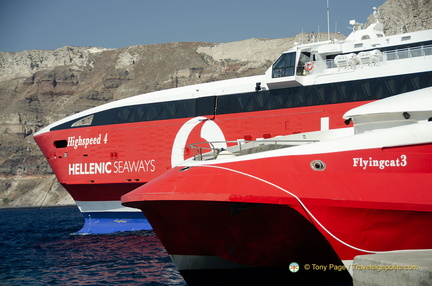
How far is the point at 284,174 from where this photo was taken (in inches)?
498

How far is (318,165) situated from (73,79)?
474 feet

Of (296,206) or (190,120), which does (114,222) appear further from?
(296,206)

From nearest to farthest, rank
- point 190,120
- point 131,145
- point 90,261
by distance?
point 90,261
point 190,120
point 131,145

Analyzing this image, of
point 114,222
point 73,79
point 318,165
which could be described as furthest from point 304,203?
point 73,79

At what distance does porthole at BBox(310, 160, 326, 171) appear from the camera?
41.4 feet

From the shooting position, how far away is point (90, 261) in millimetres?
19859

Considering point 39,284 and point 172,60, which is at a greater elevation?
point 172,60

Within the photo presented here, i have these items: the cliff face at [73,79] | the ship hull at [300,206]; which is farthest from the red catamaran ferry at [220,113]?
the cliff face at [73,79]

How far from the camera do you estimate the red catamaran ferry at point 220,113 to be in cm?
2286

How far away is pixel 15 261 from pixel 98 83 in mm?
125600

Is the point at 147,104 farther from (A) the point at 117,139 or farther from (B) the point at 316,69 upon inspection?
(B) the point at 316,69

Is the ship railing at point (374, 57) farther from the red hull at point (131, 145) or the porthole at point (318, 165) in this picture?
the porthole at point (318, 165)

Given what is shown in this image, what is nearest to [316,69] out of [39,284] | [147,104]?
[147,104]

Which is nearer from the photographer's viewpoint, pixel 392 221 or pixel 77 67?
pixel 392 221
